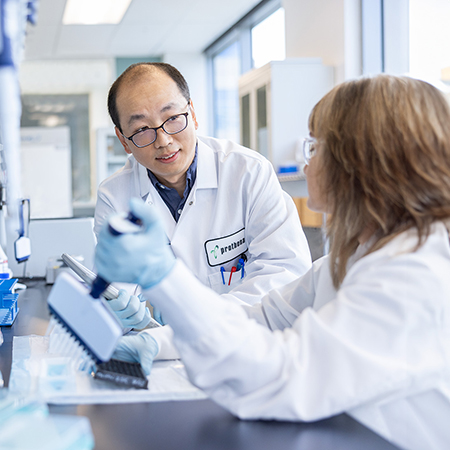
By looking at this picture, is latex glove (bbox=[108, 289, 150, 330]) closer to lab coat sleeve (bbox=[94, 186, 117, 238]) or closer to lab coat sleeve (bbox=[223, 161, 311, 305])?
lab coat sleeve (bbox=[223, 161, 311, 305])

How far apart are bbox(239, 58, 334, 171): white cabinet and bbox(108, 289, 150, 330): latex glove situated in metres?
3.05

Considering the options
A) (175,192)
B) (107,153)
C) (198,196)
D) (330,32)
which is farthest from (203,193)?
(107,153)

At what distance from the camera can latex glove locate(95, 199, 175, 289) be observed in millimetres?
736

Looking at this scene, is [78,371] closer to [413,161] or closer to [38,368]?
[38,368]

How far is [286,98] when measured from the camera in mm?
4258

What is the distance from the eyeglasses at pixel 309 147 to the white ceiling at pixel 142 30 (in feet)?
14.5

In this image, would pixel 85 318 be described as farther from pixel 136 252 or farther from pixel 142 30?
pixel 142 30

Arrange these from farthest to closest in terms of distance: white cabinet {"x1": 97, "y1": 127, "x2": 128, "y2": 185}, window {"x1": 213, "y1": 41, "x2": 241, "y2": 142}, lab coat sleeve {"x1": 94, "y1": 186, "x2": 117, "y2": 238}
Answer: white cabinet {"x1": 97, "y1": 127, "x2": 128, "y2": 185}
window {"x1": 213, "y1": 41, "x2": 241, "y2": 142}
lab coat sleeve {"x1": 94, "y1": 186, "x2": 117, "y2": 238}

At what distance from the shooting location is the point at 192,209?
1817mm

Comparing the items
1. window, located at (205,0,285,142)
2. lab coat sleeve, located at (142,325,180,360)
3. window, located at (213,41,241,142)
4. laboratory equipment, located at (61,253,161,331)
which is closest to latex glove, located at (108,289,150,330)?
laboratory equipment, located at (61,253,161,331)

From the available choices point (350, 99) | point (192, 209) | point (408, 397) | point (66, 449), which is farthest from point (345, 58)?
point (66, 449)

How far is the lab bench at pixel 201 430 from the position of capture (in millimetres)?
748

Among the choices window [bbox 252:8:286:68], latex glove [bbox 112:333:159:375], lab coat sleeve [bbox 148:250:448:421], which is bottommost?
latex glove [bbox 112:333:159:375]

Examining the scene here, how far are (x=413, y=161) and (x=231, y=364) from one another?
0.44 m
